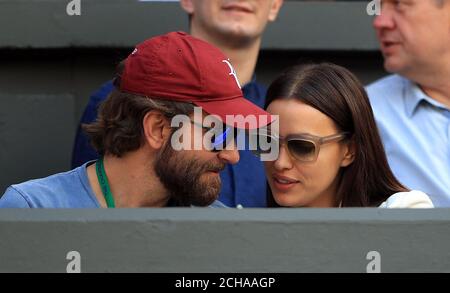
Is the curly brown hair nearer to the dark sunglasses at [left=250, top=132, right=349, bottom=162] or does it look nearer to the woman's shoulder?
the dark sunglasses at [left=250, top=132, right=349, bottom=162]

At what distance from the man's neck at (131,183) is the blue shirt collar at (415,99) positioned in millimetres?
1342

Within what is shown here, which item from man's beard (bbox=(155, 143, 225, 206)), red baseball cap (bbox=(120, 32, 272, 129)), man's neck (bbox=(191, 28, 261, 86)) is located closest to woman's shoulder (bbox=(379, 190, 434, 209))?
red baseball cap (bbox=(120, 32, 272, 129))

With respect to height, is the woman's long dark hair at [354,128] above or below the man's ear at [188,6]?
below

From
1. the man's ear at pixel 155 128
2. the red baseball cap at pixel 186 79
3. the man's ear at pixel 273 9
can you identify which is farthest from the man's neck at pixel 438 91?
the man's ear at pixel 155 128

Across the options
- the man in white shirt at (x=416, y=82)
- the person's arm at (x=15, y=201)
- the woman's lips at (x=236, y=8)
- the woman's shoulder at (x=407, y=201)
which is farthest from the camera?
the woman's lips at (x=236, y=8)

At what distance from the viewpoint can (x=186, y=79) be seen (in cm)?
335

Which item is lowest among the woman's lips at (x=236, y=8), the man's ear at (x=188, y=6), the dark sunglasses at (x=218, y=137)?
the dark sunglasses at (x=218, y=137)

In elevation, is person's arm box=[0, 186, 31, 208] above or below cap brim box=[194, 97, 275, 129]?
below

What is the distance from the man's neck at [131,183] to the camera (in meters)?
3.36

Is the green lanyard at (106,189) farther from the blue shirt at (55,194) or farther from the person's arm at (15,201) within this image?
the person's arm at (15,201)

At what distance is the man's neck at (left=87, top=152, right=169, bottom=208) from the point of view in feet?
11.0

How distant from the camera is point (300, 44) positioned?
507cm

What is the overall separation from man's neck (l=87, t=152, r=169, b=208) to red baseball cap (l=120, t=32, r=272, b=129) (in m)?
0.22
